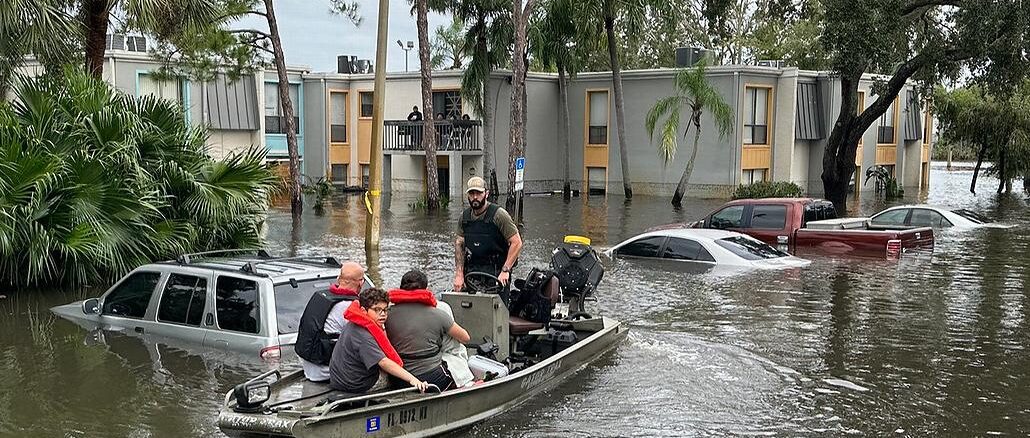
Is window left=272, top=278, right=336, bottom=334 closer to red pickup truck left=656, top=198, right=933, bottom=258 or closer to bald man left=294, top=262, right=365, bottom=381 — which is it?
bald man left=294, top=262, right=365, bottom=381

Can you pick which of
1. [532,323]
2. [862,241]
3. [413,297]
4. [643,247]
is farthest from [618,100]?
[413,297]

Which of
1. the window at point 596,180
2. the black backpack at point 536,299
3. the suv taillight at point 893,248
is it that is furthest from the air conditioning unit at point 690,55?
the black backpack at point 536,299

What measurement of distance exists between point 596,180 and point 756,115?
7460 mm

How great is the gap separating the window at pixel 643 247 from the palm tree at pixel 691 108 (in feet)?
54.6

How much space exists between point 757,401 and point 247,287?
511 cm

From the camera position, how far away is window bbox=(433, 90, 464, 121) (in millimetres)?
43125

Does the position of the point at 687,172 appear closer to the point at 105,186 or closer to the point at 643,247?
the point at 643,247

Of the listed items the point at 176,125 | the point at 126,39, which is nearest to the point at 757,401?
the point at 176,125

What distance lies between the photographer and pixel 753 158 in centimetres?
4106

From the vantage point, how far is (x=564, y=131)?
1720 inches

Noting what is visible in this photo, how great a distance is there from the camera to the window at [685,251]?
63.6 ft

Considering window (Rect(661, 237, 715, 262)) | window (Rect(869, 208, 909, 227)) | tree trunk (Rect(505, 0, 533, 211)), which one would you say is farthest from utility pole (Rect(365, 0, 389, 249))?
tree trunk (Rect(505, 0, 533, 211))

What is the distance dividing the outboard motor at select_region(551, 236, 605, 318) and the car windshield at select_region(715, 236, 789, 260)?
8028 millimetres

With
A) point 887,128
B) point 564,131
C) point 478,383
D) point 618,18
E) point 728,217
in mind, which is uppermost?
point 618,18
